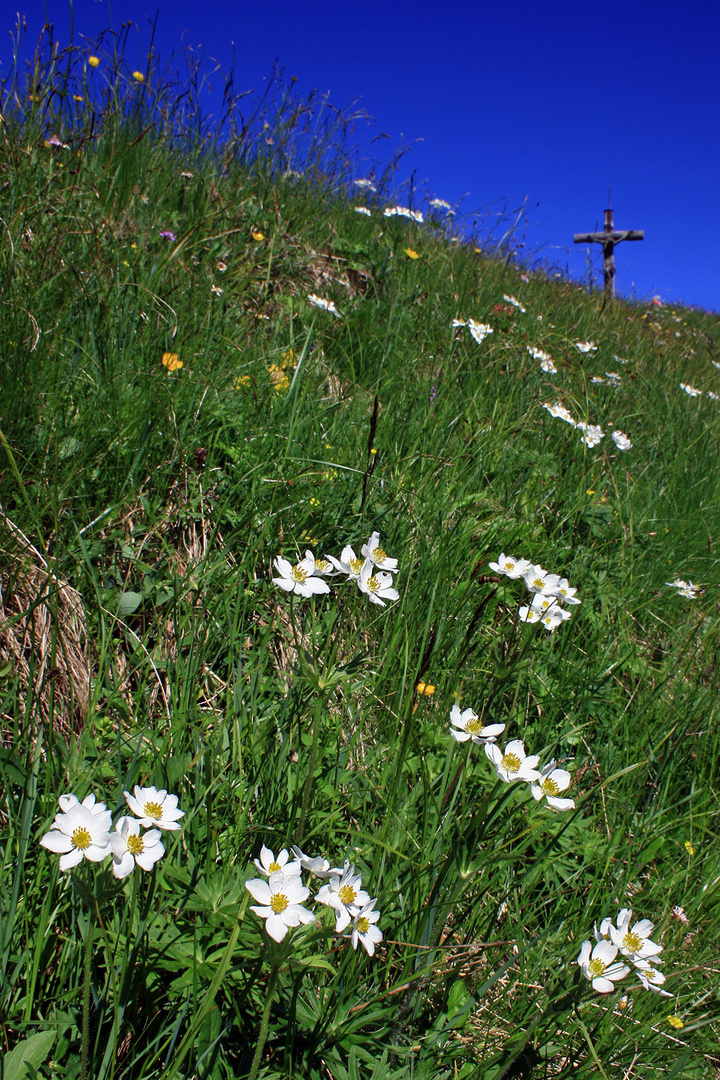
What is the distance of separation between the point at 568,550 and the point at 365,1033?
6.11 feet

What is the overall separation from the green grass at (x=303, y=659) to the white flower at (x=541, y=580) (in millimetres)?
123

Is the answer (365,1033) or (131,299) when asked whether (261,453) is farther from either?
(365,1033)

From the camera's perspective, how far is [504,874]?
4.88 feet

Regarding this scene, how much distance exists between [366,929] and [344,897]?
4.6 inches

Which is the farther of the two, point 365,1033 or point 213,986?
point 365,1033

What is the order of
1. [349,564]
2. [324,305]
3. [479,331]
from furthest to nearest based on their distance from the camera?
[479,331] < [324,305] < [349,564]

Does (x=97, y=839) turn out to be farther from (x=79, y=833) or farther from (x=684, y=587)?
(x=684, y=587)

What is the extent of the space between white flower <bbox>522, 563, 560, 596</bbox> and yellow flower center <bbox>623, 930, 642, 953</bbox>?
2.46 feet

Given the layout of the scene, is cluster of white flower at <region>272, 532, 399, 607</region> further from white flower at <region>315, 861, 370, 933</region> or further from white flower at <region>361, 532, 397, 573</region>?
white flower at <region>315, 861, 370, 933</region>

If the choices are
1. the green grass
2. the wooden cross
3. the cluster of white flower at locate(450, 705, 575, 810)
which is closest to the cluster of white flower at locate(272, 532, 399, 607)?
the green grass

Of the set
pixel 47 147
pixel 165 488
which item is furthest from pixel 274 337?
pixel 47 147

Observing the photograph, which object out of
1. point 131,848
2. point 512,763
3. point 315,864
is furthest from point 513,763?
point 131,848

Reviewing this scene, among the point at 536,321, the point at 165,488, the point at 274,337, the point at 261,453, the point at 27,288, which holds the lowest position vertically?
the point at 165,488

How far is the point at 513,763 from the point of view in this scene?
1.26 metres
